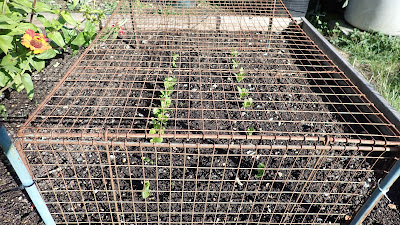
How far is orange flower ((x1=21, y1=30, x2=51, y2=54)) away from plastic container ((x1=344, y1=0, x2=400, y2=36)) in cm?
416

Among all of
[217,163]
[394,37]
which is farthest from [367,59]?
[217,163]

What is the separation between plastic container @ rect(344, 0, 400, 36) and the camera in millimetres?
3840

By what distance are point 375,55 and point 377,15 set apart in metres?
0.70

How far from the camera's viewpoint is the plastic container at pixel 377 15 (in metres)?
3.84

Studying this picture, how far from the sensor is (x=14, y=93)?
2844 mm

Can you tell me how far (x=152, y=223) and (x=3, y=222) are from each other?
942 mm

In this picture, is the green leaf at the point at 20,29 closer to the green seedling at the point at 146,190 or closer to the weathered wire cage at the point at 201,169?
the weathered wire cage at the point at 201,169

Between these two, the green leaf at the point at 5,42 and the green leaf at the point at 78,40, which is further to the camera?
the green leaf at the point at 78,40

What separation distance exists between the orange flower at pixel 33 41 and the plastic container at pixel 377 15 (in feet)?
13.6

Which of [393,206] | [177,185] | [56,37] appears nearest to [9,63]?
[56,37]

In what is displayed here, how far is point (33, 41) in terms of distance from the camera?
199 centimetres

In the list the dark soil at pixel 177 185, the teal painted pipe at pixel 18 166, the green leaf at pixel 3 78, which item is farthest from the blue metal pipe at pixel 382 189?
the green leaf at pixel 3 78

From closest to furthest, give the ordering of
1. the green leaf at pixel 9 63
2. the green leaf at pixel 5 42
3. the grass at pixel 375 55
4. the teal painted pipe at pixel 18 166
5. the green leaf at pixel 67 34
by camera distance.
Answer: the teal painted pipe at pixel 18 166 < the green leaf at pixel 5 42 < the green leaf at pixel 9 63 < the green leaf at pixel 67 34 < the grass at pixel 375 55

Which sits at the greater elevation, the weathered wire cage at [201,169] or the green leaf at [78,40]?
the green leaf at [78,40]
